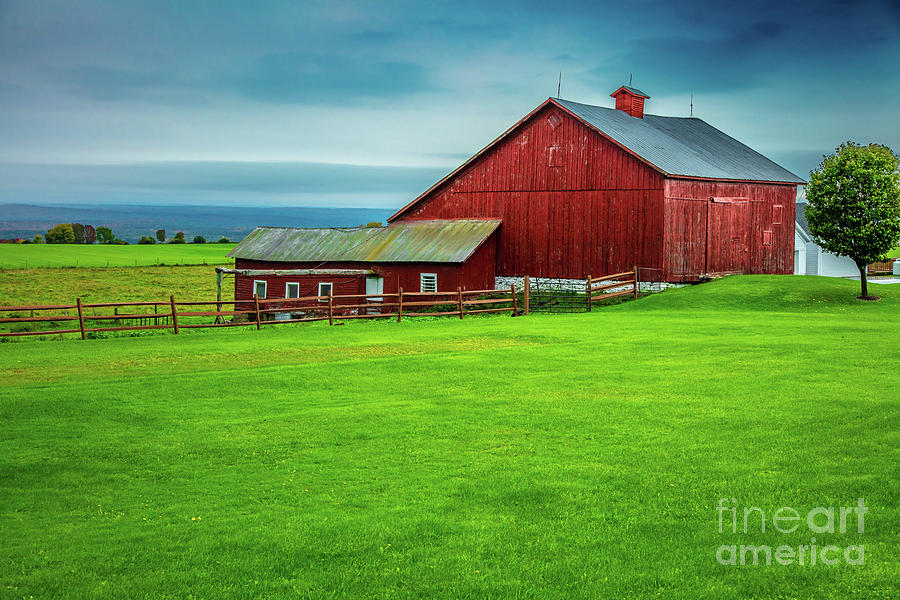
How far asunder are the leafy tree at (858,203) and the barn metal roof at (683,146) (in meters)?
5.97

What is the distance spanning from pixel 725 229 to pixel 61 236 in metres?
94.5

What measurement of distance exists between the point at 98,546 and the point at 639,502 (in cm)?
575

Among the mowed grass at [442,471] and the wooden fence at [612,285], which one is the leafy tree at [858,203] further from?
the mowed grass at [442,471]

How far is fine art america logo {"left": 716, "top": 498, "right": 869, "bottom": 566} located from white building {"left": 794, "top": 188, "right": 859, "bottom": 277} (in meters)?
49.8

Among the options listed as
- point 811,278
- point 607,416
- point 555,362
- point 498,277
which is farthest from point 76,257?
point 607,416

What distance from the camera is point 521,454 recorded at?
1145 centimetres

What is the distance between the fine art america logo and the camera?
795 cm

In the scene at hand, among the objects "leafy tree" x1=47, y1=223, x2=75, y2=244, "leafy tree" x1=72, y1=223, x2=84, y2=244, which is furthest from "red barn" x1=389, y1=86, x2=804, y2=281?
"leafy tree" x1=72, y1=223, x2=84, y2=244

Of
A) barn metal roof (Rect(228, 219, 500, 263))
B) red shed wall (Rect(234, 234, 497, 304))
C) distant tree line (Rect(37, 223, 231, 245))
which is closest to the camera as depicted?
red shed wall (Rect(234, 234, 497, 304))

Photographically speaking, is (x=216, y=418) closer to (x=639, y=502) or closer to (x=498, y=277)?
(x=639, y=502)

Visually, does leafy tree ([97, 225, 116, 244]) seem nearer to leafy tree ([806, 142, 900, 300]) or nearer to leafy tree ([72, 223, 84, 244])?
leafy tree ([72, 223, 84, 244])

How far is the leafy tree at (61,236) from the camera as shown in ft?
357

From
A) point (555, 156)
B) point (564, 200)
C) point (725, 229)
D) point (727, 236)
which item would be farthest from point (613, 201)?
point (727, 236)

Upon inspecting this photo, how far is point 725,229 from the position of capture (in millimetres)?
40781
